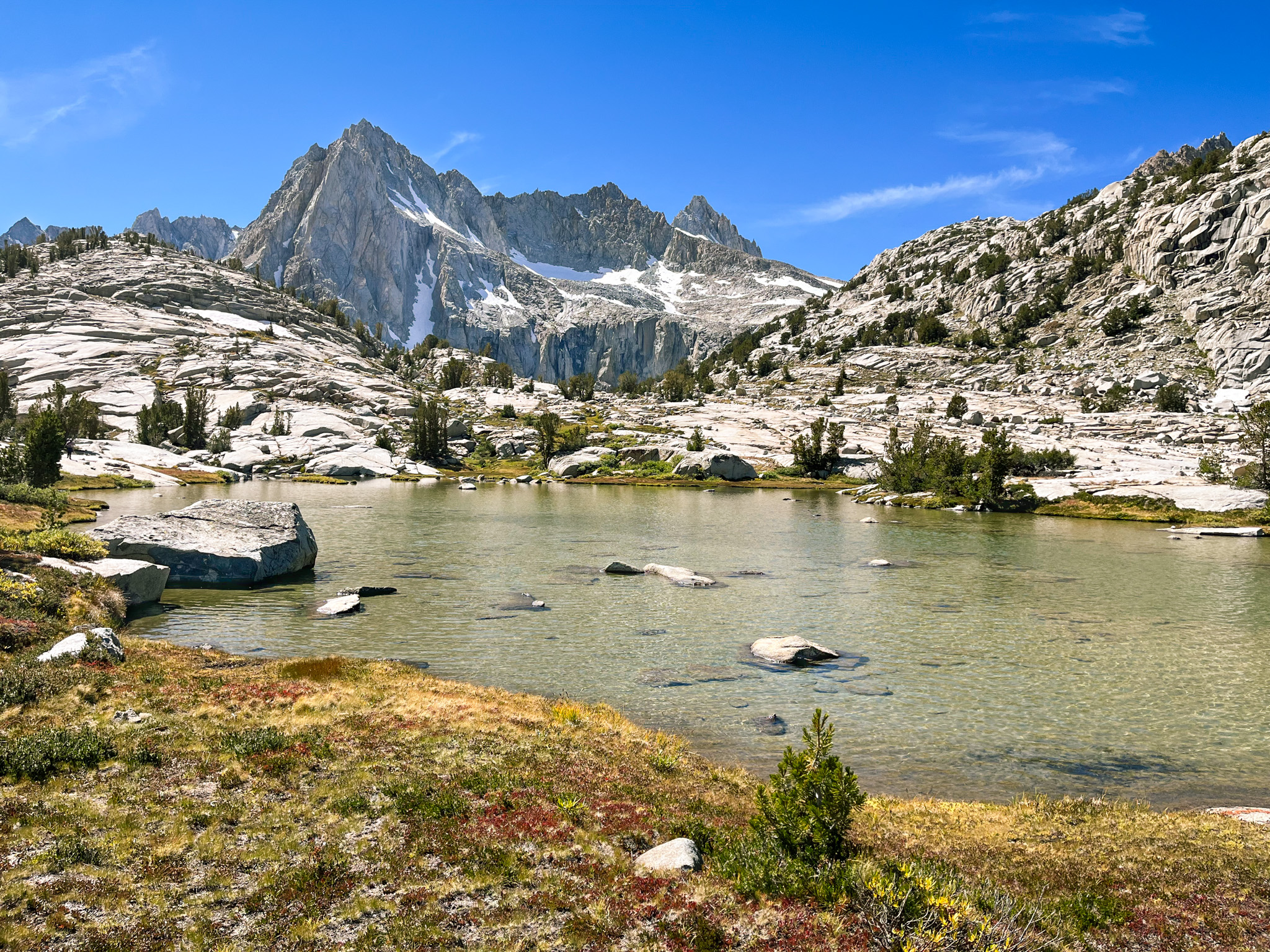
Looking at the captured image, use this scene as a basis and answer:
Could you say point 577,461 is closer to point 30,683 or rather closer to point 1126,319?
point 30,683

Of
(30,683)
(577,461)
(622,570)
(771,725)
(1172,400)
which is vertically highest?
(1172,400)

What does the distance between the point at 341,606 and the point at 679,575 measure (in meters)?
21.2

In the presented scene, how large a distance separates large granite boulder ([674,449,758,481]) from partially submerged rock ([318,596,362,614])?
10585 centimetres

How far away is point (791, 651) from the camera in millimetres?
29938

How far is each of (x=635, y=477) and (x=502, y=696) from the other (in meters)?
120

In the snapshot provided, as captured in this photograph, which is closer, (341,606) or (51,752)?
(51,752)

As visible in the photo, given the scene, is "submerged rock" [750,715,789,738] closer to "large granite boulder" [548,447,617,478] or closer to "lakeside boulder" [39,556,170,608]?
"lakeside boulder" [39,556,170,608]

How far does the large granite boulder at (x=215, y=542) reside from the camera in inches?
1683

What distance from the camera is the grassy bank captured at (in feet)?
34.2

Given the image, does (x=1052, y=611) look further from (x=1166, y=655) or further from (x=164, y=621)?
(x=164, y=621)

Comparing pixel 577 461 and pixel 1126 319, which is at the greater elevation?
pixel 1126 319

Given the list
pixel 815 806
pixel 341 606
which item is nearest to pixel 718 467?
pixel 341 606

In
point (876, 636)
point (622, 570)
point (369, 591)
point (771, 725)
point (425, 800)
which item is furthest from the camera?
point (622, 570)

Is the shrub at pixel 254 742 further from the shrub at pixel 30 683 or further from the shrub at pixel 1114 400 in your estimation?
the shrub at pixel 1114 400
